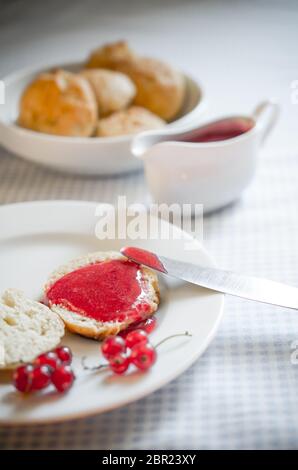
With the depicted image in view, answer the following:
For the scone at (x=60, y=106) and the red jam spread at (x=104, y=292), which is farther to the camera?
the scone at (x=60, y=106)

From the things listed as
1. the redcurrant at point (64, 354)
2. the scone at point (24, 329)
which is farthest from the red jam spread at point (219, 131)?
the redcurrant at point (64, 354)

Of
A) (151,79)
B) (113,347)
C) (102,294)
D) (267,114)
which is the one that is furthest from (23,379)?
(151,79)

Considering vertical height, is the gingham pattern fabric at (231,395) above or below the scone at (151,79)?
below

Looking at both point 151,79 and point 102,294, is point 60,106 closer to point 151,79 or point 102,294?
point 151,79

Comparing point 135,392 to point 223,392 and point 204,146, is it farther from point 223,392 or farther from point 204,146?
point 204,146

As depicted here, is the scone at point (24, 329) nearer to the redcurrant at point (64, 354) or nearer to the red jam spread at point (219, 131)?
the redcurrant at point (64, 354)

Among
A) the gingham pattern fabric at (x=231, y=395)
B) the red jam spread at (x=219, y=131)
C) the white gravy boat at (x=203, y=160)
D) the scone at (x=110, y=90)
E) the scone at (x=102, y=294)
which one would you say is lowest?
the gingham pattern fabric at (x=231, y=395)

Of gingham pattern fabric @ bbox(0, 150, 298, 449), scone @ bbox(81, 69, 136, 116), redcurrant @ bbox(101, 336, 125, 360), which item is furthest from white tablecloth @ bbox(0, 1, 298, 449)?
scone @ bbox(81, 69, 136, 116)
